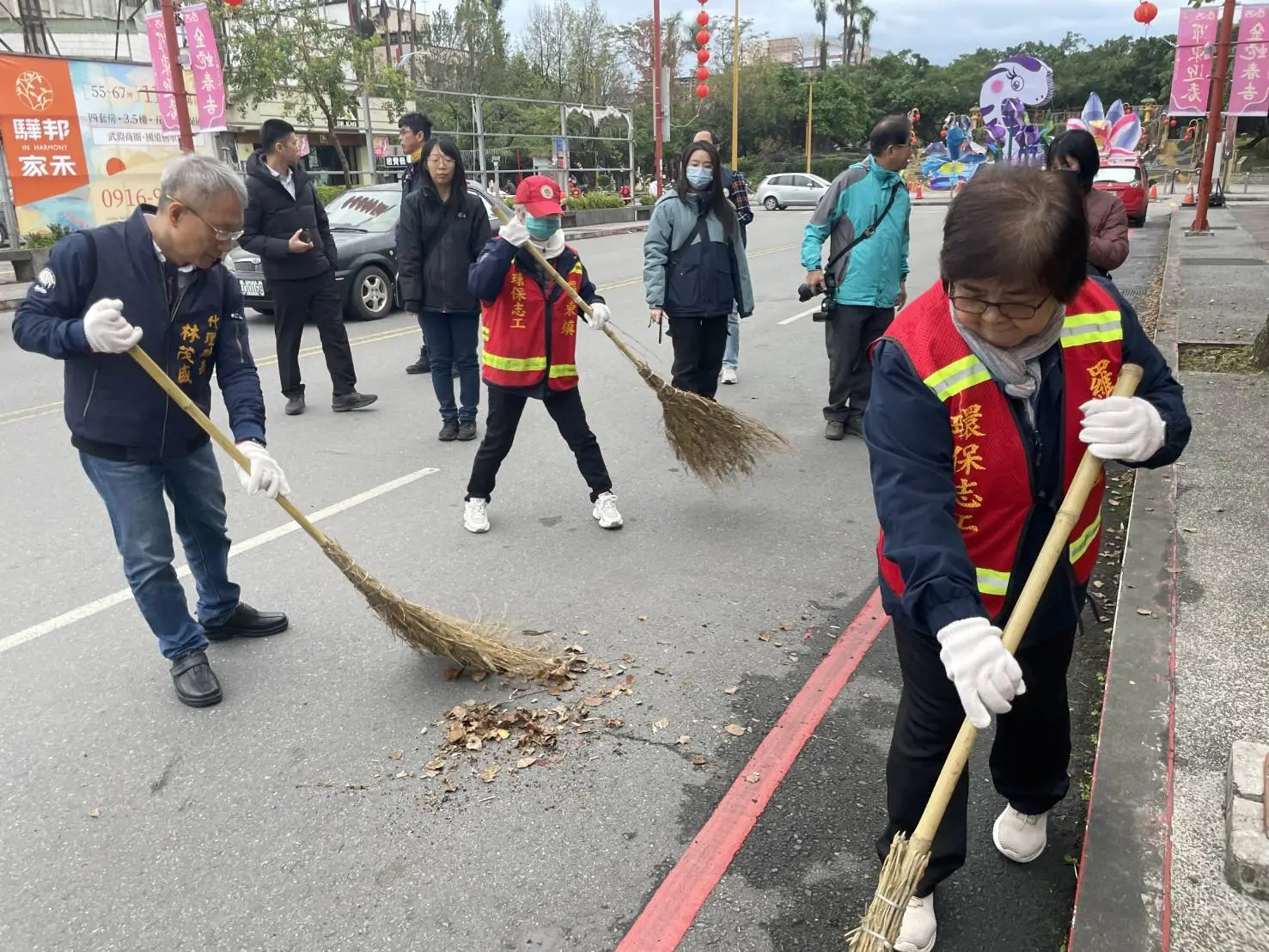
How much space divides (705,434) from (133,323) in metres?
2.85

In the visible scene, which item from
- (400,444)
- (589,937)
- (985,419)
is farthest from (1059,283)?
(400,444)

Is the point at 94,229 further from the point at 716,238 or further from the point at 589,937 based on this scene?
the point at 716,238

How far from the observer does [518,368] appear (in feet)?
15.6

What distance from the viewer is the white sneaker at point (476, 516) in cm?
499

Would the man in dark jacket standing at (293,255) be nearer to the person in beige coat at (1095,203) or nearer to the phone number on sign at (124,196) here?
the person in beige coat at (1095,203)

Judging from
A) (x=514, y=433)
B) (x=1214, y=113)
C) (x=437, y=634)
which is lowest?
(x=437, y=634)

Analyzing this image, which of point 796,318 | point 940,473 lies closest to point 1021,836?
point 940,473

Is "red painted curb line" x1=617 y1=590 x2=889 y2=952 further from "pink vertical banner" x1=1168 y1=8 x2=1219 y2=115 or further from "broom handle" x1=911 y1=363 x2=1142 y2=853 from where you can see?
"pink vertical banner" x1=1168 y1=8 x2=1219 y2=115

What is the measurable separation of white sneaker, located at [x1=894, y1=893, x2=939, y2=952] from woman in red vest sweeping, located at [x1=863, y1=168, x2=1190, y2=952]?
17 millimetres

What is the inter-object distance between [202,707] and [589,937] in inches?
70.3

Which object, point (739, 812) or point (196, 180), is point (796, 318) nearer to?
point (196, 180)

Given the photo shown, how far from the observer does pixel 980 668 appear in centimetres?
180

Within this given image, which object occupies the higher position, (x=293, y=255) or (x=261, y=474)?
(x=293, y=255)

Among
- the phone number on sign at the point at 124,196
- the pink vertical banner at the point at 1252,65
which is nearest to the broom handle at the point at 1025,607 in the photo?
the phone number on sign at the point at 124,196
